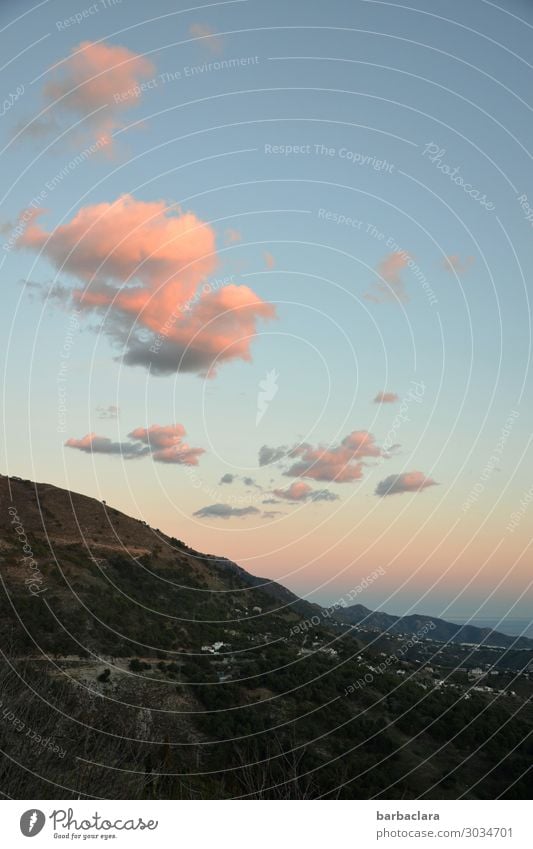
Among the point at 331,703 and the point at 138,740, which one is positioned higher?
the point at 331,703

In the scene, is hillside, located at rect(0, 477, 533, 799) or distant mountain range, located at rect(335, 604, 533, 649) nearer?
hillside, located at rect(0, 477, 533, 799)

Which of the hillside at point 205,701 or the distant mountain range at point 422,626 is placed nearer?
the hillside at point 205,701

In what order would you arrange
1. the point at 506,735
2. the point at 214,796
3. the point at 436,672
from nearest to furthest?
the point at 214,796 < the point at 506,735 < the point at 436,672

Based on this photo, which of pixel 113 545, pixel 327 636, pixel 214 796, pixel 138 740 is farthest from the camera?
pixel 113 545

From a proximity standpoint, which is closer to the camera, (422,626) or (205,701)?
(205,701)
